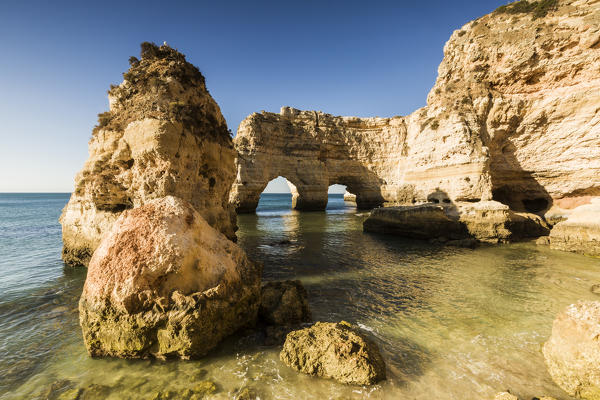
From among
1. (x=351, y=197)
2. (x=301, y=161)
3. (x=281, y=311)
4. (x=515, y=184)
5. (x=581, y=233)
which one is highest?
(x=301, y=161)

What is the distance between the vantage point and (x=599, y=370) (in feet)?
9.34

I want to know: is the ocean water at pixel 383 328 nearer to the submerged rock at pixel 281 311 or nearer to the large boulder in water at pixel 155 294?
the large boulder in water at pixel 155 294

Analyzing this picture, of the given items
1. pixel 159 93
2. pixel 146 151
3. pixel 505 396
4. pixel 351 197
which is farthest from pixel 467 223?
pixel 351 197

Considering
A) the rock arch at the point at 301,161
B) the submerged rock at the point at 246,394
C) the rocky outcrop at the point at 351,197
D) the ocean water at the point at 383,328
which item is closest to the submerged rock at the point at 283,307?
the ocean water at the point at 383,328

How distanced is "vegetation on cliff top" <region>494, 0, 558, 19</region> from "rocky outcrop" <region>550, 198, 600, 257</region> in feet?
47.9

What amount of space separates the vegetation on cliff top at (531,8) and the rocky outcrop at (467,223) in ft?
46.7

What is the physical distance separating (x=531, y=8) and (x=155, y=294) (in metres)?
28.0

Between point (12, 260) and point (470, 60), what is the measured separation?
30405mm

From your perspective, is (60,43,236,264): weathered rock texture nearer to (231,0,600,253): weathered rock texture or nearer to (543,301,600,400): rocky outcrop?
(543,301,600,400): rocky outcrop

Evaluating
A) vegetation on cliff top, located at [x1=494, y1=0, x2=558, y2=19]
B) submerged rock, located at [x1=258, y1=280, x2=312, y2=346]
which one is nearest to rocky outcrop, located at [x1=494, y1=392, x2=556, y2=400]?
submerged rock, located at [x1=258, y1=280, x2=312, y2=346]

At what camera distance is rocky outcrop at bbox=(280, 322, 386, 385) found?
3.30 m

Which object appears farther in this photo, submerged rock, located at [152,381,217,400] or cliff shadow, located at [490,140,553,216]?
cliff shadow, located at [490,140,553,216]

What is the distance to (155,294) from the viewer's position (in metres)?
3.77

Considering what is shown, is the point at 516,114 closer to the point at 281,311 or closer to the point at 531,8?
the point at 531,8
